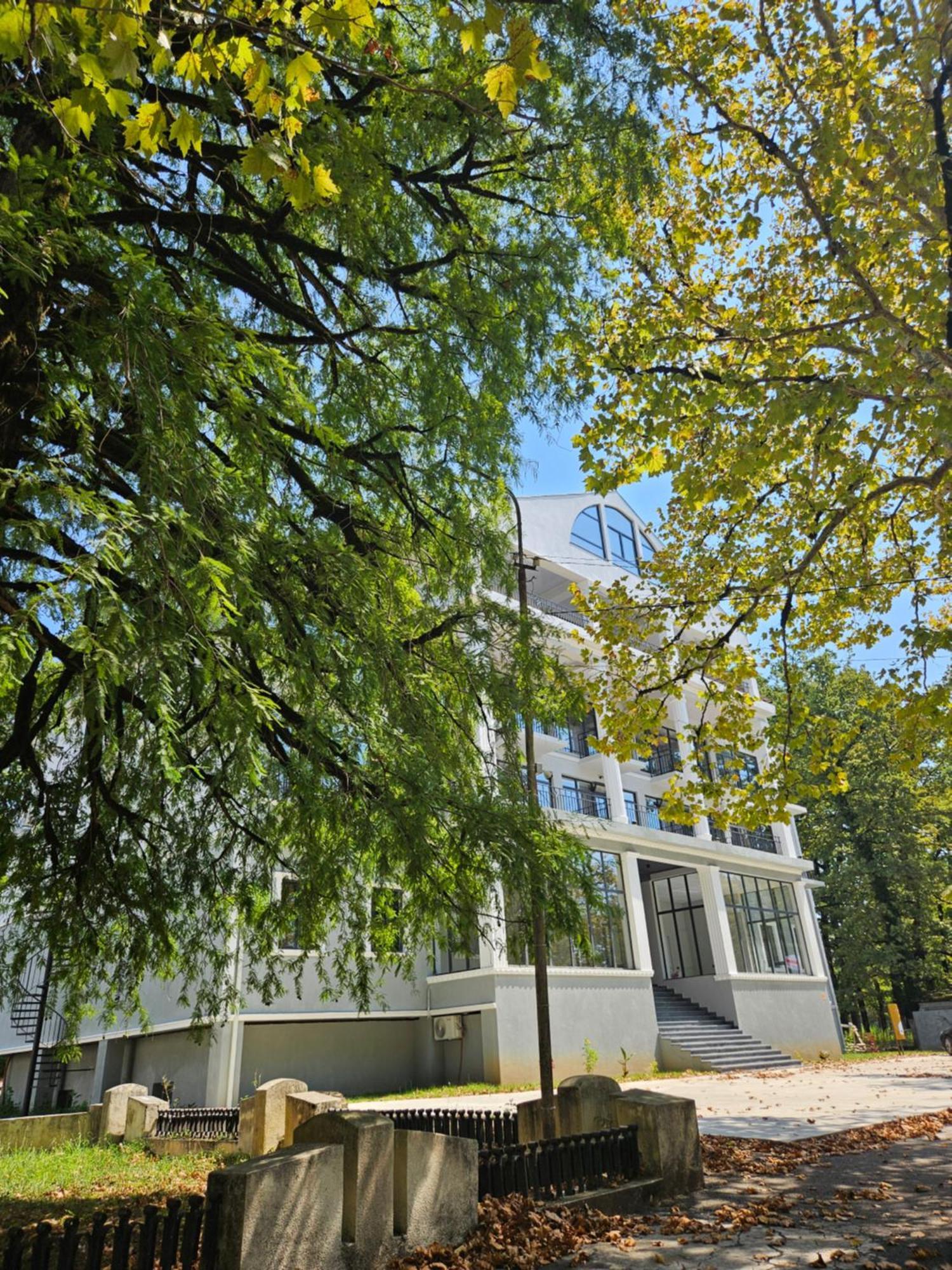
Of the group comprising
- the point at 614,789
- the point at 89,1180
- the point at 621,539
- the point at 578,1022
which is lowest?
the point at 89,1180

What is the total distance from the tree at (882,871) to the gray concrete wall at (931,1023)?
5341mm

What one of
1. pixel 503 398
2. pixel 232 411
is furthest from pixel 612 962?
pixel 232 411

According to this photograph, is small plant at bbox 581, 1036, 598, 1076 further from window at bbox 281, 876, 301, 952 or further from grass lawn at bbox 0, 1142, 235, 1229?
window at bbox 281, 876, 301, 952

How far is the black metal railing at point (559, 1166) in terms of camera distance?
20.7 feet

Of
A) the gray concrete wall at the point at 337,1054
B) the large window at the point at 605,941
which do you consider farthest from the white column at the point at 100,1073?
the large window at the point at 605,941

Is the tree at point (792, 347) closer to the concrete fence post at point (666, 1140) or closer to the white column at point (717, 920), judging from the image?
the concrete fence post at point (666, 1140)

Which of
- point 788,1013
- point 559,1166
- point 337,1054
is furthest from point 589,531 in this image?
point 559,1166

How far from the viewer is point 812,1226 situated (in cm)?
603

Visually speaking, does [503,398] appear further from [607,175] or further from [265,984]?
[265,984]

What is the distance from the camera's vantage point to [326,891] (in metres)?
6.18

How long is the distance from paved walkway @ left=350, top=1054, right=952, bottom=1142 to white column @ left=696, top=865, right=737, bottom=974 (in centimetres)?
318

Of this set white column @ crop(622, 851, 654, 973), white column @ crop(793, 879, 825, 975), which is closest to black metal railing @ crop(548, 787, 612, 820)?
white column @ crop(622, 851, 654, 973)

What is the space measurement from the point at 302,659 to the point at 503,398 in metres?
3.32

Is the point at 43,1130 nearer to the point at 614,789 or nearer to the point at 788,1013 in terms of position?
the point at 614,789
